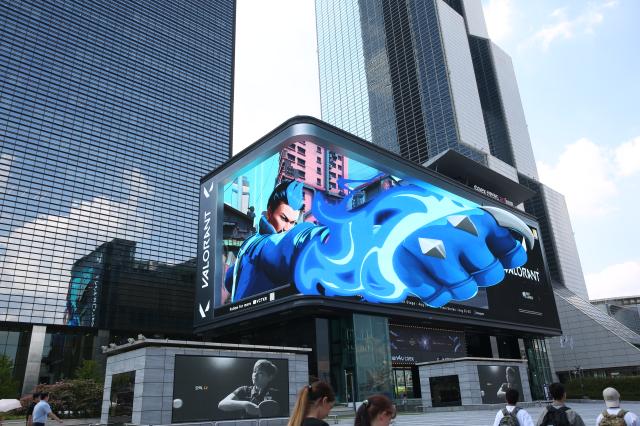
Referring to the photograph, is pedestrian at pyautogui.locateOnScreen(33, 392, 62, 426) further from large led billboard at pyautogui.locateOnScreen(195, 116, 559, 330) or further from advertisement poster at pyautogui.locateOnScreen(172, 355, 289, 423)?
large led billboard at pyautogui.locateOnScreen(195, 116, 559, 330)

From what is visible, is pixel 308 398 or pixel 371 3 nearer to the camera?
pixel 308 398

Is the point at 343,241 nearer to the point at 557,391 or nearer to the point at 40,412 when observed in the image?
the point at 40,412

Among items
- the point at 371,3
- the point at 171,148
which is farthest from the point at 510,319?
the point at 371,3

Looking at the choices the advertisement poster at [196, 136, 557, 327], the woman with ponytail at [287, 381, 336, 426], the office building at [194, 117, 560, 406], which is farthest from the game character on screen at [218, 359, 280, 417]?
the woman with ponytail at [287, 381, 336, 426]

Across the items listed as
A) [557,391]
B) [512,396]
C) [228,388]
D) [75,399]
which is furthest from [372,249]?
[557,391]

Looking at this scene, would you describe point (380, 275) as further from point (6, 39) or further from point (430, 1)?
point (430, 1)

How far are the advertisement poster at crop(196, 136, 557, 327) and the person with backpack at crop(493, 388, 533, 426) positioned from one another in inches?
1289

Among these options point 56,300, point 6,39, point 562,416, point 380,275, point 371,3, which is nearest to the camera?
point 562,416

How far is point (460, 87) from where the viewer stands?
12950 centimetres

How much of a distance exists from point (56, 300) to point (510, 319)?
6176 centimetres

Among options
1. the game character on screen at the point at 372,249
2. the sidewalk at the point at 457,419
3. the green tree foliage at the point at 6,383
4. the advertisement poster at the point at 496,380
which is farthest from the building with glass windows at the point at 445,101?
the green tree foliage at the point at 6,383

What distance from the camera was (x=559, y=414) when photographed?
7.02 metres

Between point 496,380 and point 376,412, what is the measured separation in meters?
39.2

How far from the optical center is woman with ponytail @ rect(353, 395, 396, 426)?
4637mm
